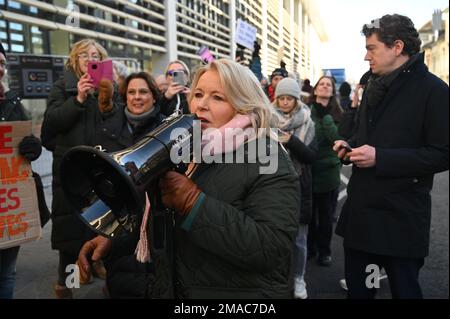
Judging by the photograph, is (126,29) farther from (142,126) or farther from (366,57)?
(366,57)

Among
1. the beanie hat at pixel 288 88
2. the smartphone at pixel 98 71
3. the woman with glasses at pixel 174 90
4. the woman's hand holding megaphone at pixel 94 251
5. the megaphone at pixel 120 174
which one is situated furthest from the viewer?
the beanie hat at pixel 288 88

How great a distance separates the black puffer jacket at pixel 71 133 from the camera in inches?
93.2

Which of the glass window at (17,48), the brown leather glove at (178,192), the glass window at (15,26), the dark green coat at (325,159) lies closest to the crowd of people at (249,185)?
the brown leather glove at (178,192)

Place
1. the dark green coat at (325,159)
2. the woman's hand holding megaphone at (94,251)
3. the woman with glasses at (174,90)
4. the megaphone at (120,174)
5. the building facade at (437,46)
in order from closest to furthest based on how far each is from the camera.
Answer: the megaphone at (120,174) < the woman's hand holding megaphone at (94,251) < the building facade at (437,46) < the woman with glasses at (174,90) < the dark green coat at (325,159)

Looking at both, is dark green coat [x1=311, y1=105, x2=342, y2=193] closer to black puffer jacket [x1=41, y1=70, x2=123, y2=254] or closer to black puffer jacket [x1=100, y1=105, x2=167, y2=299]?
black puffer jacket [x1=41, y1=70, x2=123, y2=254]

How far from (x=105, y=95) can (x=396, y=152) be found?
150cm

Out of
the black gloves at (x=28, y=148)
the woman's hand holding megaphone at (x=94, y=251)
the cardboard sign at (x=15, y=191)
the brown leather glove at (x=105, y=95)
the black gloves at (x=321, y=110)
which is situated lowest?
the woman's hand holding megaphone at (x=94, y=251)

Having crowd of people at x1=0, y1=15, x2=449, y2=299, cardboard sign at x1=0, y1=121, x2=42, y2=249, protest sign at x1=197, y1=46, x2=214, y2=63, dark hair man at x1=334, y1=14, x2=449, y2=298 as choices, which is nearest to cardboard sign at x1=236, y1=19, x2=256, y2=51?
protest sign at x1=197, y1=46, x2=214, y2=63

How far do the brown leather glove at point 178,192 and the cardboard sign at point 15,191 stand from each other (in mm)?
715

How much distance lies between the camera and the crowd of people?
1.31 m

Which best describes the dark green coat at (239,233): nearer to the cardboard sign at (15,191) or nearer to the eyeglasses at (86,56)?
the cardboard sign at (15,191)

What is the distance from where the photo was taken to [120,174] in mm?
983

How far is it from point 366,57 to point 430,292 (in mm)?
2432

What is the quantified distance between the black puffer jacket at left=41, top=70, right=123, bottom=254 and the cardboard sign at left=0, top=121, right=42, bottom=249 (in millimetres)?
700
